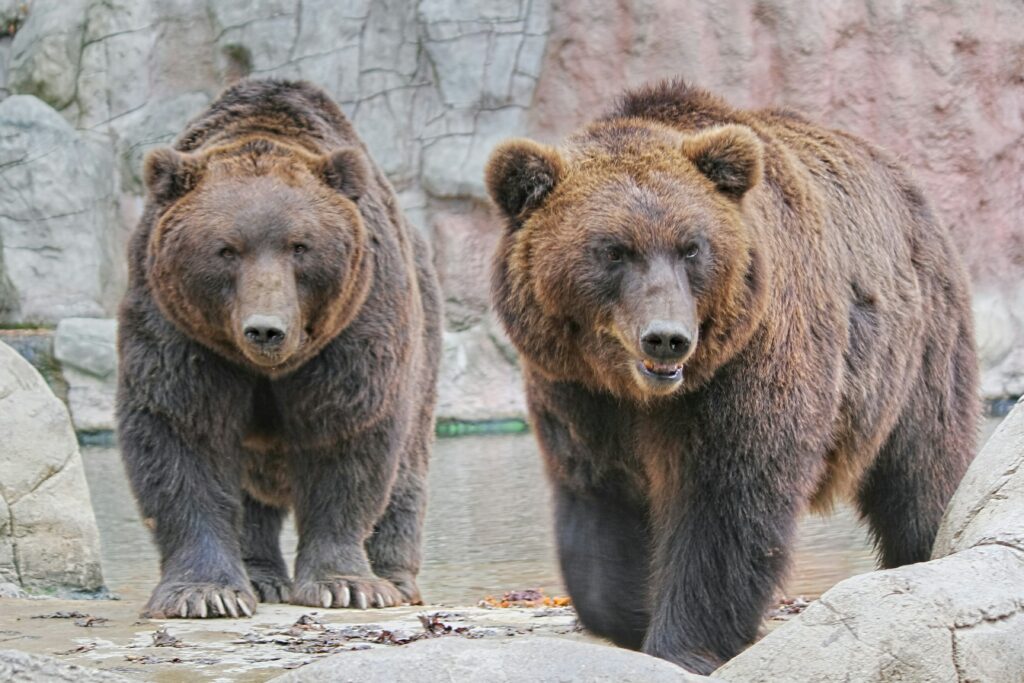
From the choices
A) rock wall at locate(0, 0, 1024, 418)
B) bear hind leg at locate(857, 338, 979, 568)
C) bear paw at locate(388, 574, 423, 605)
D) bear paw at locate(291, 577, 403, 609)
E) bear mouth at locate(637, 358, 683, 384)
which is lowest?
bear paw at locate(388, 574, 423, 605)

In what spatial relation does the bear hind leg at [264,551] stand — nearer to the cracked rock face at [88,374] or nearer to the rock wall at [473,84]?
the cracked rock face at [88,374]

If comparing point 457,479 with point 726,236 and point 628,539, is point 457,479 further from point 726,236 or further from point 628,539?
point 726,236

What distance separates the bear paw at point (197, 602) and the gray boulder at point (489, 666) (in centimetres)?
244

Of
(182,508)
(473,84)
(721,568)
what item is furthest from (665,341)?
(473,84)

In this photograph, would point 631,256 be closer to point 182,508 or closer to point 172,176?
point 182,508

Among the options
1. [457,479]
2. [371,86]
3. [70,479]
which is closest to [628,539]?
[70,479]

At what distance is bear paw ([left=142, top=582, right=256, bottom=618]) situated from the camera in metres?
6.11

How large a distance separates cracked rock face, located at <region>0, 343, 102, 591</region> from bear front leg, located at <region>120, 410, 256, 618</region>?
1.41 metres

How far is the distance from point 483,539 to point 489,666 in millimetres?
6672

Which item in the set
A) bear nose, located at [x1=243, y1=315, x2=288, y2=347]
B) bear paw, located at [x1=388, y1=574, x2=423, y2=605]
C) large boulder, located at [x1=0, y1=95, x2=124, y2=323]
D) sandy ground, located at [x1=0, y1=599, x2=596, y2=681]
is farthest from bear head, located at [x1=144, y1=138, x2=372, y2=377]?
large boulder, located at [x1=0, y1=95, x2=124, y2=323]

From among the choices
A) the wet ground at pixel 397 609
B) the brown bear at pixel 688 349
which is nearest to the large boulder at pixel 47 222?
the wet ground at pixel 397 609

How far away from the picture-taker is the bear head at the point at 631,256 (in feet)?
14.8

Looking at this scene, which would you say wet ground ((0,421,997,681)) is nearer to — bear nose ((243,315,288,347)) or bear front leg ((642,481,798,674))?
bear front leg ((642,481,798,674))

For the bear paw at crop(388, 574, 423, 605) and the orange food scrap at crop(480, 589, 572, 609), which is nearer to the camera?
the orange food scrap at crop(480, 589, 572, 609)
